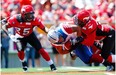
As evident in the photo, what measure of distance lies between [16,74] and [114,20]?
245 inches

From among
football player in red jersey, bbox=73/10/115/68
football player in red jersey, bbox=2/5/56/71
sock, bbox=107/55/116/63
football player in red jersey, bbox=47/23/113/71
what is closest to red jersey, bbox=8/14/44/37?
football player in red jersey, bbox=2/5/56/71

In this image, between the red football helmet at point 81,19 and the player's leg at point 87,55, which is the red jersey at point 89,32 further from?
the player's leg at point 87,55

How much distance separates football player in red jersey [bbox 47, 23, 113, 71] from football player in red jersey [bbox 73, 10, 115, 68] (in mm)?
125

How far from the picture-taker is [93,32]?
29.8 ft

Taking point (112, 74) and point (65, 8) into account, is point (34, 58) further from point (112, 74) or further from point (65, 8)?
point (112, 74)

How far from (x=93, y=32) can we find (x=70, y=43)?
1.75 ft

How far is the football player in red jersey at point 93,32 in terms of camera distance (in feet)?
29.1

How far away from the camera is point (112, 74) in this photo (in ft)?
29.4

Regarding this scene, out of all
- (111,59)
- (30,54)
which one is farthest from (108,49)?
(30,54)

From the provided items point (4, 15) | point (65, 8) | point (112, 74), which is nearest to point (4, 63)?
point (4, 15)

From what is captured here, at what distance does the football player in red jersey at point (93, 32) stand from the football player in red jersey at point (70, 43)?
125 mm

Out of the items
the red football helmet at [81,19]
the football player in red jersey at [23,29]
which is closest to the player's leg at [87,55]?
the red football helmet at [81,19]

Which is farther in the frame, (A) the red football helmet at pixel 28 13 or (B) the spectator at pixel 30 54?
(B) the spectator at pixel 30 54

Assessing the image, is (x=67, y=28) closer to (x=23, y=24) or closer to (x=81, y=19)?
(x=81, y=19)
